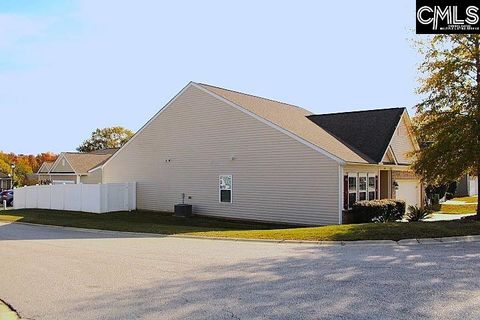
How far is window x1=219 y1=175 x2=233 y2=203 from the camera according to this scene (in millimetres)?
25078

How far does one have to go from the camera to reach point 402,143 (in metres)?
28.3

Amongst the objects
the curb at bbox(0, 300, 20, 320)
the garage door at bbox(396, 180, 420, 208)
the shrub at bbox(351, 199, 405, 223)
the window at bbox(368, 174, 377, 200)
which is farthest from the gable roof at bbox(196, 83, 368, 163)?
the curb at bbox(0, 300, 20, 320)

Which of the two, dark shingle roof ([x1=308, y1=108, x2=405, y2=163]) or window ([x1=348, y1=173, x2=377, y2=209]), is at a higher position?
dark shingle roof ([x1=308, y1=108, x2=405, y2=163])

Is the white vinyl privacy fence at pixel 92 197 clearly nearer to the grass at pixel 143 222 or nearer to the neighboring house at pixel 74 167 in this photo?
the grass at pixel 143 222

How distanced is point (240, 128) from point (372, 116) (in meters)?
8.66

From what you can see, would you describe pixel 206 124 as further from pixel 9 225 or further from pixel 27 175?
pixel 27 175

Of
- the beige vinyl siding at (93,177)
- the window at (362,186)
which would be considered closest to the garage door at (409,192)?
the window at (362,186)

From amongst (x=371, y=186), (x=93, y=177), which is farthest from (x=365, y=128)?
(x=93, y=177)

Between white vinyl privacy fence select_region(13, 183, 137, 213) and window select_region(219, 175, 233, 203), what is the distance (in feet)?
24.5

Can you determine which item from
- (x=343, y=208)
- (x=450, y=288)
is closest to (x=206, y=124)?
(x=343, y=208)

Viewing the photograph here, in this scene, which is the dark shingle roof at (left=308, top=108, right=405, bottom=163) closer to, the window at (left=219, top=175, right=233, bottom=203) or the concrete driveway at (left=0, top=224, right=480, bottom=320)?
the window at (left=219, top=175, right=233, bottom=203)

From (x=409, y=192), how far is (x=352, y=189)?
891 centimetres

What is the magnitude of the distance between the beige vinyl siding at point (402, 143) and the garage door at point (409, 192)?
1.67 meters

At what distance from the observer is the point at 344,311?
21.5ft
